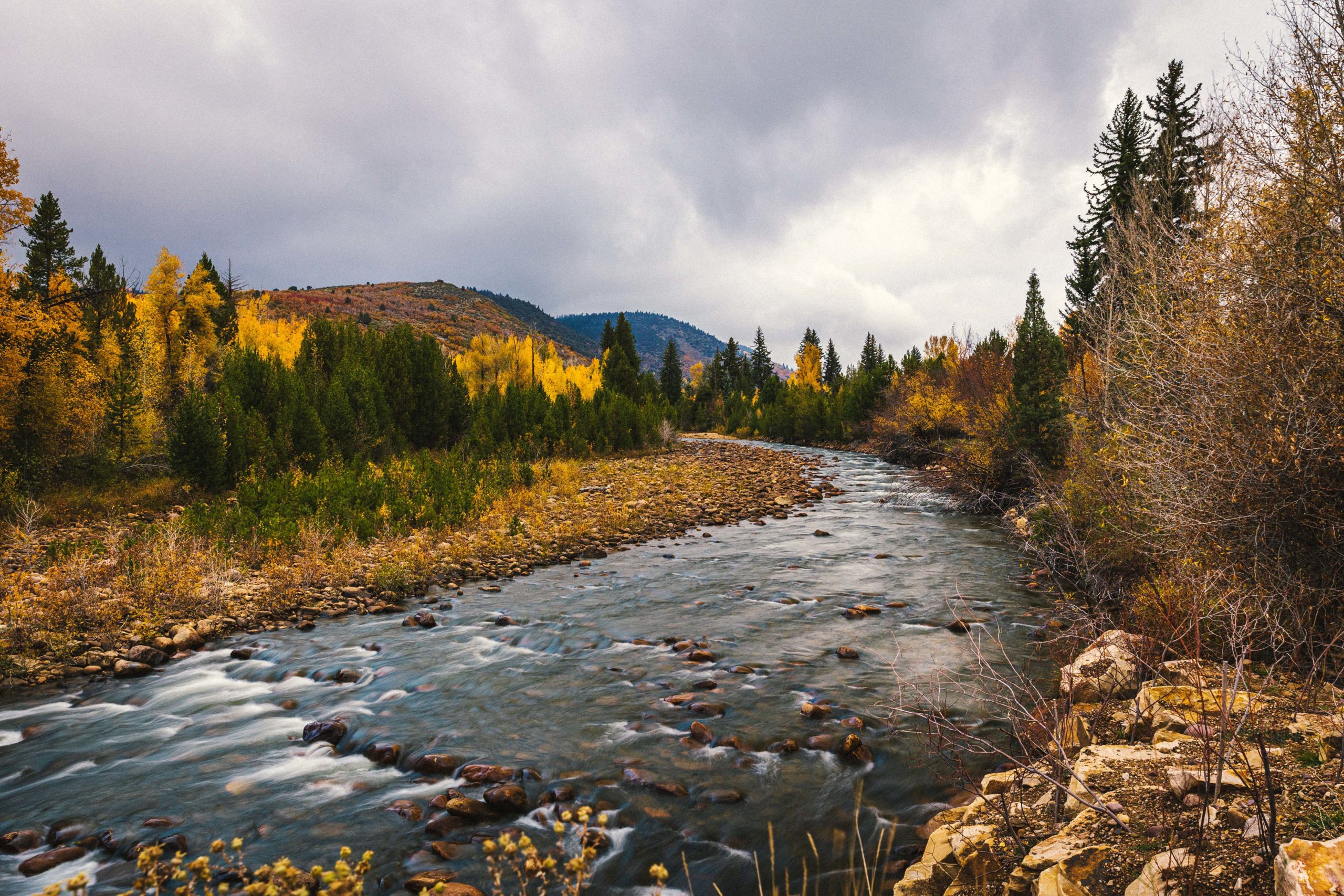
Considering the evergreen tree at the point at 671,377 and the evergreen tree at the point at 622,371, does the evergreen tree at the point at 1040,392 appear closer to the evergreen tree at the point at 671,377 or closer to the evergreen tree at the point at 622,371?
the evergreen tree at the point at 622,371

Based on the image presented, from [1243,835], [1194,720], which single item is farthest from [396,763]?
→ [1194,720]

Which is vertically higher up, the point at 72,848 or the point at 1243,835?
the point at 1243,835

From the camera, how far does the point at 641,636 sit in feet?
25.4

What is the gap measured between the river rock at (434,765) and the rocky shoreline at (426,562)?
3.63 meters

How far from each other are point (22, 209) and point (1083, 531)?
24.0 m

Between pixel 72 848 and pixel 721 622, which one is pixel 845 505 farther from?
pixel 72 848

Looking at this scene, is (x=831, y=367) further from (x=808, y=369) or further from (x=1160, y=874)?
(x=1160, y=874)

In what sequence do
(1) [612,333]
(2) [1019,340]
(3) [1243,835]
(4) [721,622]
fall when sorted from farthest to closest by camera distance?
(1) [612,333], (2) [1019,340], (4) [721,622], (3) [1243,835]

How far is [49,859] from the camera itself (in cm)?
374

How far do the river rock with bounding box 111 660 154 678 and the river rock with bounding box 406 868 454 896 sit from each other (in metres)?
5.44

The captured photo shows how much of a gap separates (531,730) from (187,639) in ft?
16.9

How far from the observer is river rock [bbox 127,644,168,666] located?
270 inches

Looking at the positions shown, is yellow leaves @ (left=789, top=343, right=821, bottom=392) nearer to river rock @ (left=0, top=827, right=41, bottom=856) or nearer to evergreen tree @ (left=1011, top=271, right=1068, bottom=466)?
evergreen tree @ (left=1011, top=271, right=1068, bottom=466)

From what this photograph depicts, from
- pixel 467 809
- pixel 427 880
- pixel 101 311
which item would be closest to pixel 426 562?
pixel 467 809
